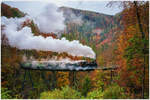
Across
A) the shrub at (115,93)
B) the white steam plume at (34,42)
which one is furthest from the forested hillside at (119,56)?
the white steam plume at (34,42)

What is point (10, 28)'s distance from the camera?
3.65 meters

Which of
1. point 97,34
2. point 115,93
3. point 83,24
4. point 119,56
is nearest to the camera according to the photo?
point 115,93

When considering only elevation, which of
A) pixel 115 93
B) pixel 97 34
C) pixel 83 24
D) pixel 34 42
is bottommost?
pixel 115 93

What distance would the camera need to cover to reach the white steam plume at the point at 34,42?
3.61 metres

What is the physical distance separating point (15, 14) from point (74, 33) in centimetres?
174

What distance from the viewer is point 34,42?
3.91 metres

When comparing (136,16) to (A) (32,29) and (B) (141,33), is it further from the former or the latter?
(A) (32,29)

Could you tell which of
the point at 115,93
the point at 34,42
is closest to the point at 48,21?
the point at 34,42

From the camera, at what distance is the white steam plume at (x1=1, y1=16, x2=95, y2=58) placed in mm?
3610

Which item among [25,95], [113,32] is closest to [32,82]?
[25,95]

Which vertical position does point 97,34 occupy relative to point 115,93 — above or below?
above

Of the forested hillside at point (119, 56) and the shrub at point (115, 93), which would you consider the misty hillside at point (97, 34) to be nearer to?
the forested hillside at point (119, 56)

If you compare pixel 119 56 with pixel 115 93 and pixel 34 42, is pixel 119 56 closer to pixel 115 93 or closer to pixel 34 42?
pixel 115 93

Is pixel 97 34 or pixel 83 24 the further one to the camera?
pixel 83 24
